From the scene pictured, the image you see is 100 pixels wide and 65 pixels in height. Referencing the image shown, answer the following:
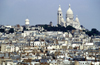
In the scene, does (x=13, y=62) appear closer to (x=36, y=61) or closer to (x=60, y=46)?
(x=36, y=61)

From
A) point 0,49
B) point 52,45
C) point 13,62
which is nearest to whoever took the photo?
point 13,62

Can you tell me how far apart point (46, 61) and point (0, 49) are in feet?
81.2

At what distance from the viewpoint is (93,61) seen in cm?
7625

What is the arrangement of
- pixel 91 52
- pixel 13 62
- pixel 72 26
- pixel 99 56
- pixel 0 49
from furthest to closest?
pixel 72 26, pixel 0 49, pixel 91 52, pixel 99 56, pixel 13 62

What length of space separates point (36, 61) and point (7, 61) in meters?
3.45

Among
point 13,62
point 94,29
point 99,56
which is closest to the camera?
point 13,62

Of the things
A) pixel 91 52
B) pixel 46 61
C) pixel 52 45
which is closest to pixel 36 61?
pixel 46 61

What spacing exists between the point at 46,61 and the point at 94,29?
10348 cm

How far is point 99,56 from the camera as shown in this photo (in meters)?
83.5

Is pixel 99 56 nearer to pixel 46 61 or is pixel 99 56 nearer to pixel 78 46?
pixel 46 61

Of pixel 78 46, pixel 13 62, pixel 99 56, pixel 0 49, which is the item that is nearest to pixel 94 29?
pixel 78 46

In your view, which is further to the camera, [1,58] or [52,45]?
[52,45]

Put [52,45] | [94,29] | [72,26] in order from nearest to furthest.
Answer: [52,45], [94,29], [72,26]

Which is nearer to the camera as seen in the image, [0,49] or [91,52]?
[91,52]
